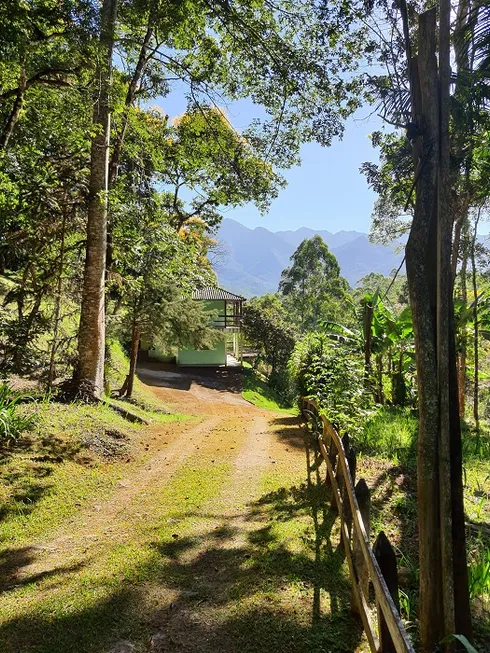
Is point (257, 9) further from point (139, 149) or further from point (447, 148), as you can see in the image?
point (447, 148)

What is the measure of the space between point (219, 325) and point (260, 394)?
21.4ft

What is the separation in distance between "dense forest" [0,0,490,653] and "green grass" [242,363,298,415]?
9473 millimetres

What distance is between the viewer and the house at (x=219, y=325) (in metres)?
28.8

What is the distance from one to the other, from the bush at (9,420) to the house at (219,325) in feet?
68.4

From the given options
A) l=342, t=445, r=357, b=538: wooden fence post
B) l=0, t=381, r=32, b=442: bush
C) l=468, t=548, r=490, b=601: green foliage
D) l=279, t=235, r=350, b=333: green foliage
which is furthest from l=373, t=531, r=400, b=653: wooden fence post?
l=279, t=235, r=350, b=333: green foliage

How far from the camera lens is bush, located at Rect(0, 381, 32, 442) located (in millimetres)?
5832

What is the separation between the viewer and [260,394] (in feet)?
86.6

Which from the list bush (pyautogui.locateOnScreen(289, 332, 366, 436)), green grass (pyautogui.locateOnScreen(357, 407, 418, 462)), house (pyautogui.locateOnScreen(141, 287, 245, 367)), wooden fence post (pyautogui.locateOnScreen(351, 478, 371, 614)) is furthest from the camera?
house (pyautogui.locateOnScreen(141, 287, 245, 367))

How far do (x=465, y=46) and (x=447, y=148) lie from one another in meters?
1.81

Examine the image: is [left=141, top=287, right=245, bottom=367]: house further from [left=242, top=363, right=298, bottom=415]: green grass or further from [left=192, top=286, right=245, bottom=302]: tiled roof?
[left=242, top=363, right=298, bottom=415]: green grass

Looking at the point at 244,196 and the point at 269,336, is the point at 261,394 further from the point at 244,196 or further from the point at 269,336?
the point at 244,196

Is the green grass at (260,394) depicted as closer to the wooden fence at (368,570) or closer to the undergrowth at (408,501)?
the undergrowth at (408,501)

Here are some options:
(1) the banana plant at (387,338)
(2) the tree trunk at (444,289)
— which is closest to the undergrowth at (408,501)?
(2) the tree trunk at (444,289)

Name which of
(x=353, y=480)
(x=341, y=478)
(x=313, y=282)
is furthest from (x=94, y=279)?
(x=313, y=282)
